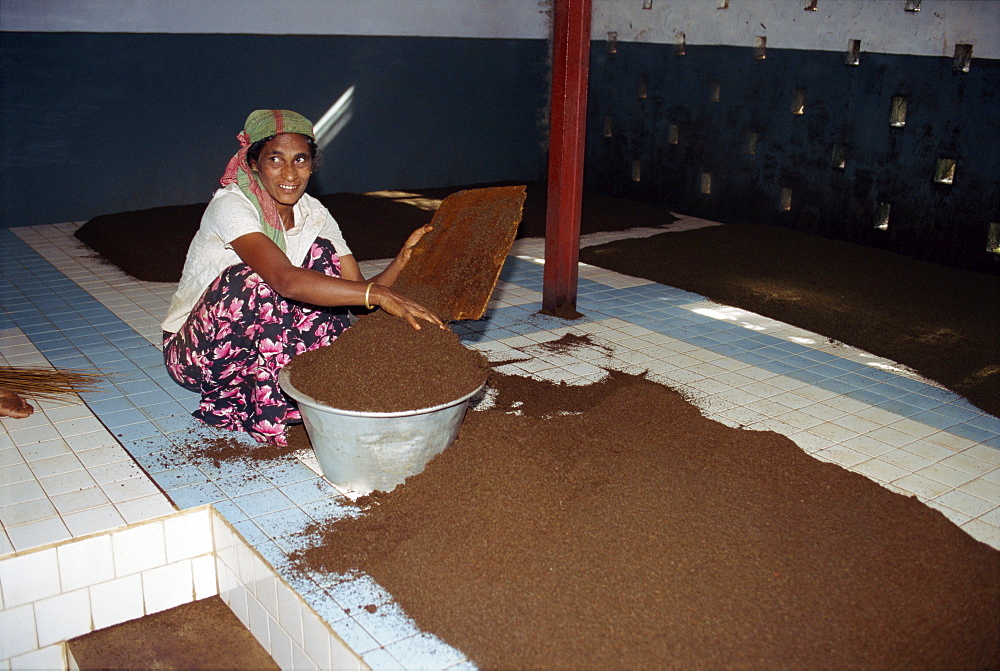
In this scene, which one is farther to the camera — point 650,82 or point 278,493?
point 650,82

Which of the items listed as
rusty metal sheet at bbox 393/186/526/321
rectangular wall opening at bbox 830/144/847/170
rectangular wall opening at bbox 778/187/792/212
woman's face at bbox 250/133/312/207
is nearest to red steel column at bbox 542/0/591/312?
rusty metal sheet at bbox 393/186/526/321

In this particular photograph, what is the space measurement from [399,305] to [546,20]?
724 cm

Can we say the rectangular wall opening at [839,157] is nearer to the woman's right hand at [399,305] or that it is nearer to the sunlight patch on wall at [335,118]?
the sunlight patch on wall at [335,118]

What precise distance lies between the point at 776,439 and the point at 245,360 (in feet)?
6.06

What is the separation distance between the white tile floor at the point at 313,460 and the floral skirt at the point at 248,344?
0.16 meters

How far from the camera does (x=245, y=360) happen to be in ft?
9.90

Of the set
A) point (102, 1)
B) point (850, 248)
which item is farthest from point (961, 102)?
point (102, 1)

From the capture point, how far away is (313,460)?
295 cm

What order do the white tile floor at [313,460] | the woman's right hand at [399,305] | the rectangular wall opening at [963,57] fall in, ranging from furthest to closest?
the rectangular wall opening at [963,57]
the woman's right hand at [399,305]
the white tile floor at [313,460]

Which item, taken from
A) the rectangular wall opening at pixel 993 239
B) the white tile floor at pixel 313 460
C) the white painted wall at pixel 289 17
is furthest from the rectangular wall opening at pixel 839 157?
the white painted wall at pixel 289 17

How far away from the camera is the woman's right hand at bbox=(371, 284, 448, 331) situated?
2627mm

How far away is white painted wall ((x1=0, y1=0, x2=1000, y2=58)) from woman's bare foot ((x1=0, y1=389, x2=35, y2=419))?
14.8ft

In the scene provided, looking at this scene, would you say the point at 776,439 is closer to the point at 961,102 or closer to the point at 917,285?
the point at 917,285

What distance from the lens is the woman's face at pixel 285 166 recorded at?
2898mm
